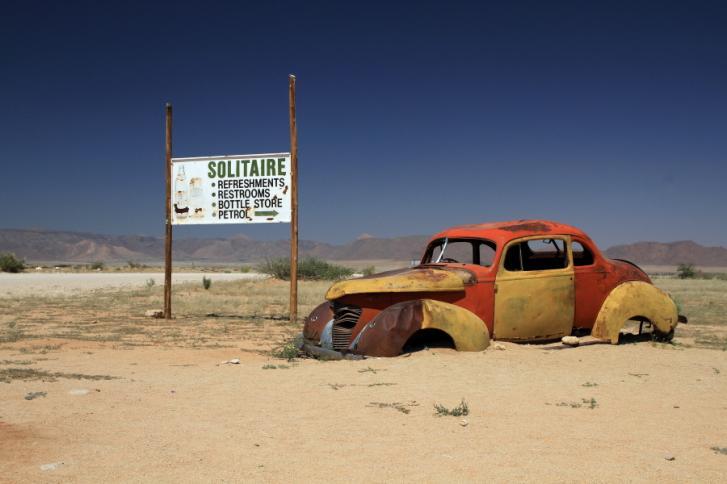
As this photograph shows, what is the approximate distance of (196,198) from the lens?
14.2 m

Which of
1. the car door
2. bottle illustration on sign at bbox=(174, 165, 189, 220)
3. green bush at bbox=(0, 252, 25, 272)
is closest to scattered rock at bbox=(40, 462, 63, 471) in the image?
the car door

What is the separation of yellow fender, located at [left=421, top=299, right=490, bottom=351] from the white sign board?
6.07 meters

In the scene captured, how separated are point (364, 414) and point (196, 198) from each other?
31.6 feet

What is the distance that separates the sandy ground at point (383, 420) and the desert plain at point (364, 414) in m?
0.02

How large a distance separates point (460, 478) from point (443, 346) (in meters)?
4.35

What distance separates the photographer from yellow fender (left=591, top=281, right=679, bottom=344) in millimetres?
8852

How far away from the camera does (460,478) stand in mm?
4027

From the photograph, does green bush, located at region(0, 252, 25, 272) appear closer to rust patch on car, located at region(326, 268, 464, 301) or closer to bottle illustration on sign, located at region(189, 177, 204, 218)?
bottle illustration on sign, located at region(189, 177, 204, 218)

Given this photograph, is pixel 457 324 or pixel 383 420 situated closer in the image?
pixel 383 420

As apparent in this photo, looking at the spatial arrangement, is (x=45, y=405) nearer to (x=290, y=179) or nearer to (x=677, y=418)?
(x=677, y=418)

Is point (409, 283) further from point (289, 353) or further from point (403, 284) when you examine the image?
point (289, 353)

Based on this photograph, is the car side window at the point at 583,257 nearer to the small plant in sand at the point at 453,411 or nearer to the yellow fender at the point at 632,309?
the yellow fender at the point at 632,309

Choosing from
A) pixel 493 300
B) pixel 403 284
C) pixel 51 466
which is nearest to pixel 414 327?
pixel 403 284

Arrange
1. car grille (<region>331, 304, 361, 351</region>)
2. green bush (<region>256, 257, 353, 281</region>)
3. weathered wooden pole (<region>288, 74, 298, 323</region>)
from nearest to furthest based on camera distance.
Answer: car grille (<region>331, 304, 361, 351</region>) → weathered wooden pole (<region>288, 74, 298, 323</region>) → green bush (<region>256, 257, 353, 281</region>)
